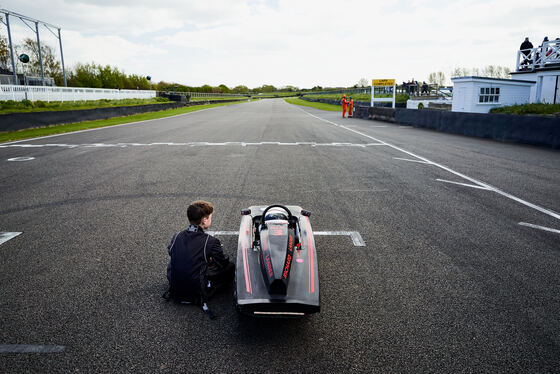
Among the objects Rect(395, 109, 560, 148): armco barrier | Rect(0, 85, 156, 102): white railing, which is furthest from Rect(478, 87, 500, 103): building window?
Rect(0, 85, 156, 102): white railing

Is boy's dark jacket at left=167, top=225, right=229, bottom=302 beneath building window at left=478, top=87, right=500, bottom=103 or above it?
beneath

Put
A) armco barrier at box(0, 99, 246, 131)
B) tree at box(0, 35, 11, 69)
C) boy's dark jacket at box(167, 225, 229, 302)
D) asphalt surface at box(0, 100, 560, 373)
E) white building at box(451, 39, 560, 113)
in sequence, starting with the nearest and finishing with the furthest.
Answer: asphalt surface at box(0, 100, 560, 373) → boy's dark jacket at box(167, 225, 229, 302) → armco barrier at box(0, 99, 246, 131) → white building at box(451, 39, 560, 113) → tree at box(0, 35, 11, 69)

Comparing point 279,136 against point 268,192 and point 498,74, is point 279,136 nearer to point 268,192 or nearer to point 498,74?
point 268,192

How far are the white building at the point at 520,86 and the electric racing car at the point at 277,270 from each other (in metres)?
23.8

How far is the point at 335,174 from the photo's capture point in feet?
27.6

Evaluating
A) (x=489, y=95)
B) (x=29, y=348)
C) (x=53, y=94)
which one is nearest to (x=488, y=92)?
(x=489, y=95)

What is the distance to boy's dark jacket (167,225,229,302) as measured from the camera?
326 centimetres

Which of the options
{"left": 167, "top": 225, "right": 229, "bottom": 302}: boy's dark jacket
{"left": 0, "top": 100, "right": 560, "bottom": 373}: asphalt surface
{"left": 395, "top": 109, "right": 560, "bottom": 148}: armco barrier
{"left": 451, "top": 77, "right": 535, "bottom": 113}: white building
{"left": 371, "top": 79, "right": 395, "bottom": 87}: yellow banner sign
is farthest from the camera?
{"left": 371, "top": 79, "right": 395, "bottom": 87}: yellow banner sign

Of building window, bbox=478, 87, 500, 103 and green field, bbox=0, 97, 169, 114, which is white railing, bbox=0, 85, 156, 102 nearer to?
green field, bbox=0, 97, 169, 114

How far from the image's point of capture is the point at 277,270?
2902 mm

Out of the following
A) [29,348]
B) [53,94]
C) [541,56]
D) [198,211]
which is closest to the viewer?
[29,348]

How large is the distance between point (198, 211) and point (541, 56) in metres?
27.1

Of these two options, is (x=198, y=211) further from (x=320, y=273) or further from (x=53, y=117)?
(x=53, y=117)

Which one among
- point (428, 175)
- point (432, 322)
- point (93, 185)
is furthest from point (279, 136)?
point (432, 322)
